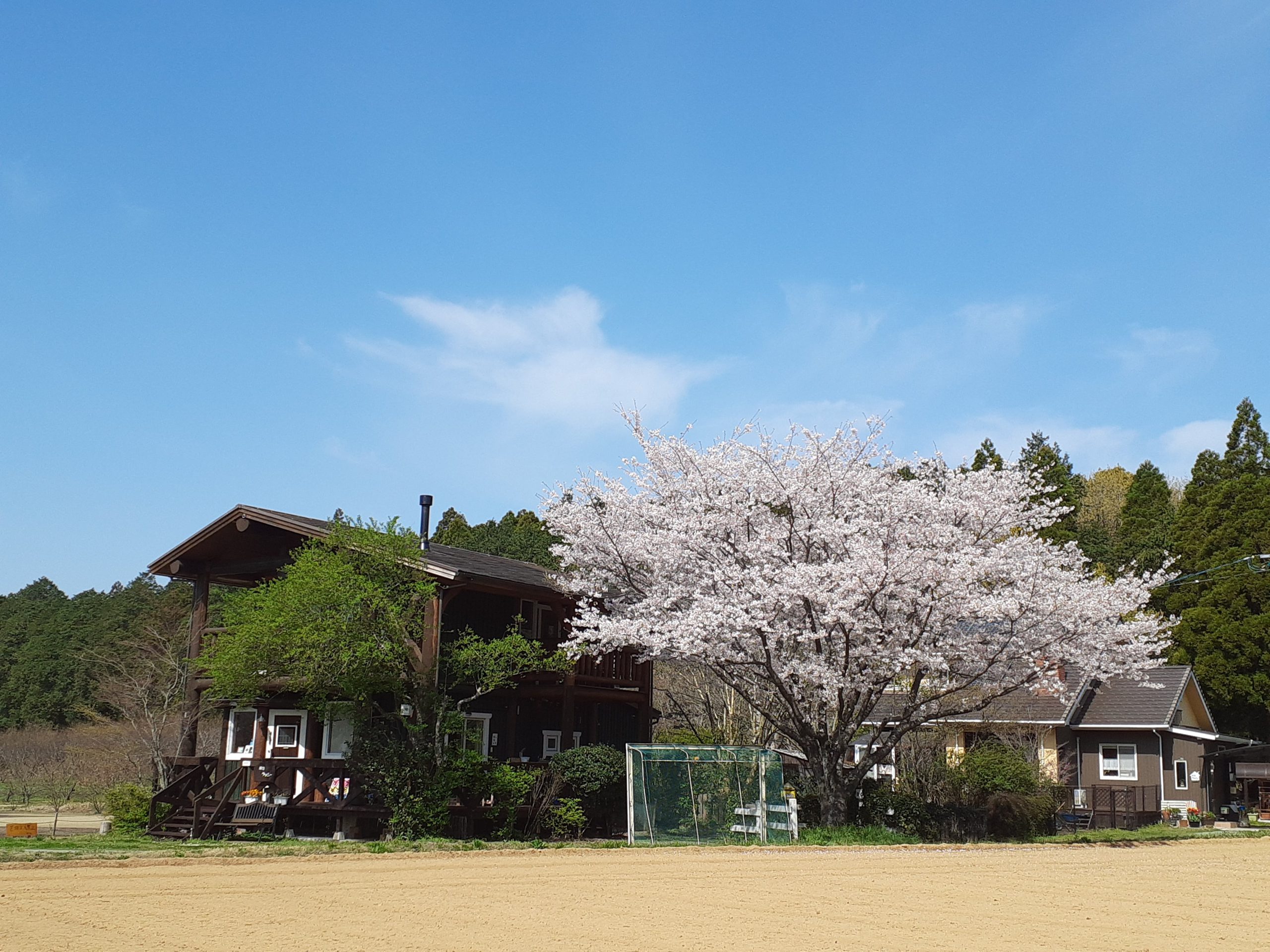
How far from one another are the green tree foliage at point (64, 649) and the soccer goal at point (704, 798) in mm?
27898

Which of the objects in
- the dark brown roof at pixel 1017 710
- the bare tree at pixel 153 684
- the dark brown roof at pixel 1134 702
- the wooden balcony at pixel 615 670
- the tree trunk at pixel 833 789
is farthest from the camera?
the dark brown roof at pixel 1134 702

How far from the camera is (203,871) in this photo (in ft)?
46.6

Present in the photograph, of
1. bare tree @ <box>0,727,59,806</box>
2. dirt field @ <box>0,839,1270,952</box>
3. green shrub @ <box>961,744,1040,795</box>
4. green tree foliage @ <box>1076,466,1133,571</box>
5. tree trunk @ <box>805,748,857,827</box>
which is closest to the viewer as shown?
dirt field @ <box>0,839,1270,952</box>

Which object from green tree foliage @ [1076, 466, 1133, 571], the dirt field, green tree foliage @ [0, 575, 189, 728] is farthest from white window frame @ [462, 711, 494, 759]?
green tree foliage @ [1076, 466, 1133, 571]

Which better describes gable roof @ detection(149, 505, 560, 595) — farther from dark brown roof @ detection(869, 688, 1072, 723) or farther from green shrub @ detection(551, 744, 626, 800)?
dark brown roof @ detection(869, 688, 1072, 723)

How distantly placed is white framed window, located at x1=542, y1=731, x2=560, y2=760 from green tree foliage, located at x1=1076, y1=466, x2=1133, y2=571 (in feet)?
88.2

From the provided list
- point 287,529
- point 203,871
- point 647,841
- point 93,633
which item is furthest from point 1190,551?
point 93,633

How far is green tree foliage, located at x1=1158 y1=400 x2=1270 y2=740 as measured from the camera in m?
38.6

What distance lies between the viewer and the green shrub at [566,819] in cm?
1950

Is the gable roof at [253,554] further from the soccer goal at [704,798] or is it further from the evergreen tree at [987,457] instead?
the evergreen tree at [987,457]

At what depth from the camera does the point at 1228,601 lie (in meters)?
39.6

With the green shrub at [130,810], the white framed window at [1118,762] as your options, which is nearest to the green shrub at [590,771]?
the green shrub at [130,810]

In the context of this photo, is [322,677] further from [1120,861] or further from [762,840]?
[1120,861]

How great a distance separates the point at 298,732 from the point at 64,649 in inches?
1251
